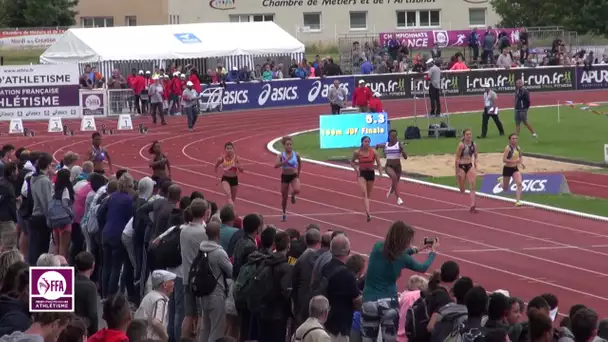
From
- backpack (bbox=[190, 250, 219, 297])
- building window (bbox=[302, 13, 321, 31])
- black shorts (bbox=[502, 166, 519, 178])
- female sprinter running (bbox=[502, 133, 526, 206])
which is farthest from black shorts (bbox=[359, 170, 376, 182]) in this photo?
building window (bbox=[302, 13, 321, 31])

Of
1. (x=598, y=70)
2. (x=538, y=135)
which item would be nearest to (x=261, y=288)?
(x=538, y=135)

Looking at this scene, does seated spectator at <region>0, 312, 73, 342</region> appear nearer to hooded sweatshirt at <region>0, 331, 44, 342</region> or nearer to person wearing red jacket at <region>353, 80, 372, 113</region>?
hooded sweatshirt at <region>0, 331, 44, 342</region>

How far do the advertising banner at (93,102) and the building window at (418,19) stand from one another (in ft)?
112

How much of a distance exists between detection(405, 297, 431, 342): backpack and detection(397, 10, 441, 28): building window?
67960 mm

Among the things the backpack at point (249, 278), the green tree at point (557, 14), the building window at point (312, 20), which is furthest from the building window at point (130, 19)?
the backpack at point (249, 278)

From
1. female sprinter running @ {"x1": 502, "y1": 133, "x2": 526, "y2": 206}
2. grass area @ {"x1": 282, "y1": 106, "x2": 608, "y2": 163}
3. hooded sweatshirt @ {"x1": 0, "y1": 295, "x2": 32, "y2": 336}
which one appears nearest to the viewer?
hooded sweatshirt @ {"x1": 0, "y1": 295, "x2": 32, "y2": 336}

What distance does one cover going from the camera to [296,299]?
474 inches

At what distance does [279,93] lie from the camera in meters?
51.1

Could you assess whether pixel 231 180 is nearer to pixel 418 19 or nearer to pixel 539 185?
pixel 539 185

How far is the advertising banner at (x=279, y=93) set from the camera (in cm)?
4984

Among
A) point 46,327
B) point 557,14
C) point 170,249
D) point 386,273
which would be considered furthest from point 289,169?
point 557,14

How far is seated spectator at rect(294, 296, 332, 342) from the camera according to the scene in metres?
A: 10.2

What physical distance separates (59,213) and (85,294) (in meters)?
6.42

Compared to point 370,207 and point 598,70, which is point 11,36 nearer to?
point 598,70
